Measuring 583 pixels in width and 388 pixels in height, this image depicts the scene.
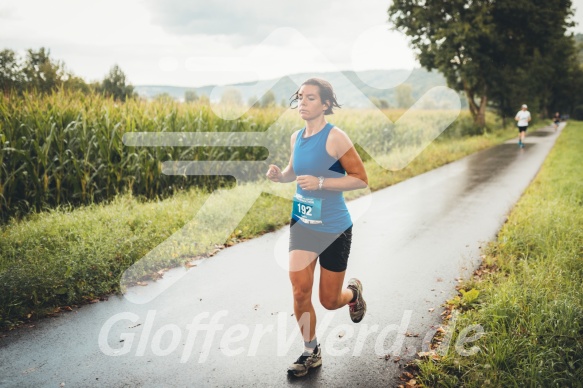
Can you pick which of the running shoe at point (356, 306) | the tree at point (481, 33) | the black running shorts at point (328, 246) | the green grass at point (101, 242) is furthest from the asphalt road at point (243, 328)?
the tree at point (481, 33)

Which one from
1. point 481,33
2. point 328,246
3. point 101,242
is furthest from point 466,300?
point 481,33

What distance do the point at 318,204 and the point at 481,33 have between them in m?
26.0

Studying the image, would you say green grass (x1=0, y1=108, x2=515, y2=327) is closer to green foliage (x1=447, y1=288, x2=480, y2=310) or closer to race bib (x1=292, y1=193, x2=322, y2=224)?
race bib (x1=292, y1=193, x2=322, y2=224)

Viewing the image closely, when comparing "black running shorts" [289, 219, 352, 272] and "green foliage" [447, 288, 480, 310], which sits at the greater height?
"black running shorts" [289, 219, 352, 272]

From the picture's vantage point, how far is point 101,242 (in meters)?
5.24

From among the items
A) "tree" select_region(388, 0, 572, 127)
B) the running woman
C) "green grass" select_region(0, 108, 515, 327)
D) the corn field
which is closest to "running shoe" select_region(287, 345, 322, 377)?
the running woman

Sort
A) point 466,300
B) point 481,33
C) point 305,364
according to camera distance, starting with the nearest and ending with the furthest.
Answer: point 305,364, point 466,300, point 481,33

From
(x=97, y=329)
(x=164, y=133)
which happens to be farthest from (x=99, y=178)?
(x=97, y=329)

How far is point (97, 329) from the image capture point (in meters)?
3.80

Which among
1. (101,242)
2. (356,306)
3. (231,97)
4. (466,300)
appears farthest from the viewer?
(231,97)

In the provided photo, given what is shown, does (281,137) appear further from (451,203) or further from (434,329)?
(434,329)

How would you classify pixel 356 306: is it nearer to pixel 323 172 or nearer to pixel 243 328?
pixel 243 328

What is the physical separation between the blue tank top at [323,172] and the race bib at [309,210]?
0.06 feet

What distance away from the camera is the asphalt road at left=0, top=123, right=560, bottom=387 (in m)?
3.12
